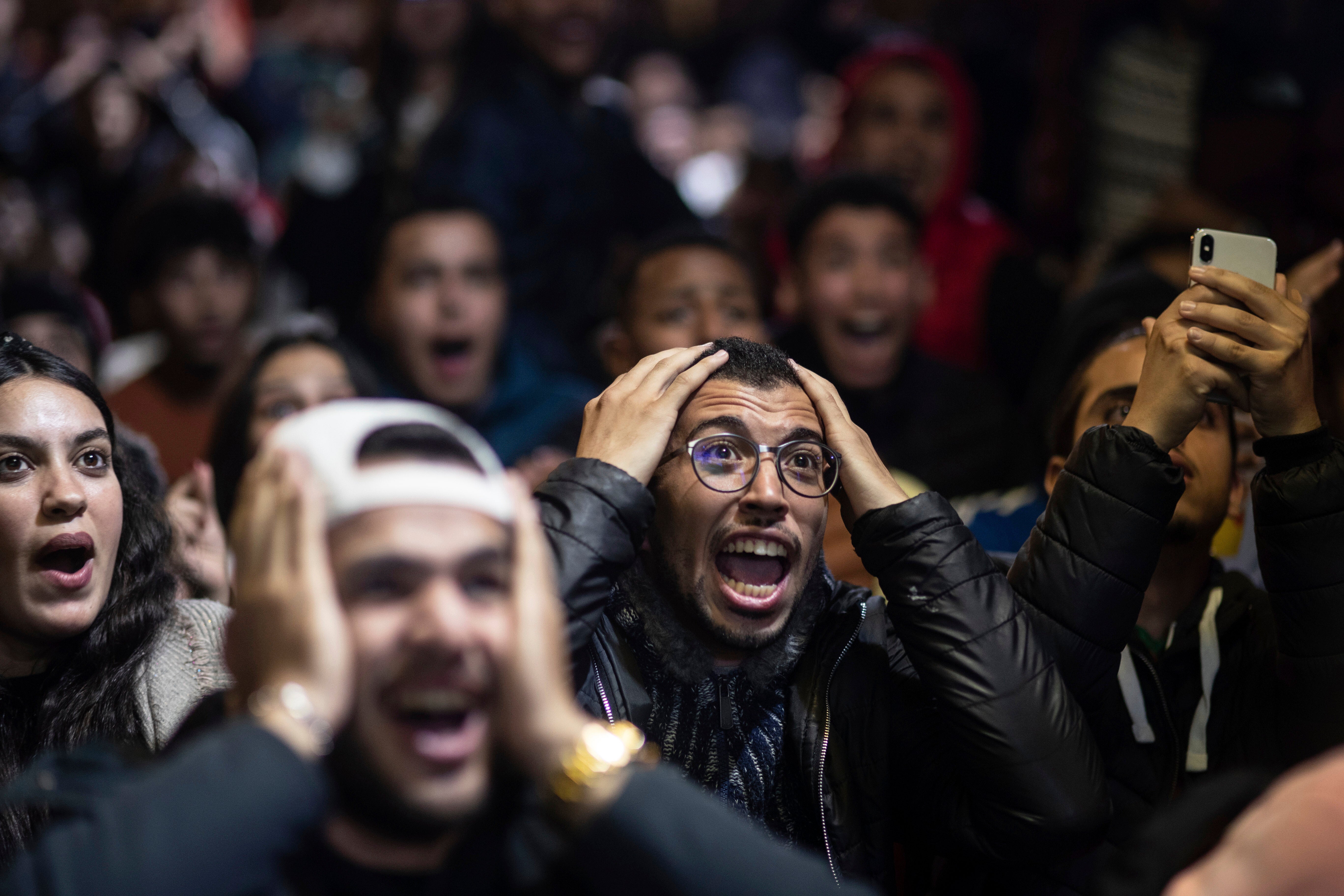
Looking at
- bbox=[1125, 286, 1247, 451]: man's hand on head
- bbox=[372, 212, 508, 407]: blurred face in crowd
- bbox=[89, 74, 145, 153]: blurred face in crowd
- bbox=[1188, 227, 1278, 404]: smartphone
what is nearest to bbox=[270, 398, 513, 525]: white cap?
bbox=[1125, 286, 1247, 451]: man's hand on head

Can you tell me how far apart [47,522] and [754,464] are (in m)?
1.29

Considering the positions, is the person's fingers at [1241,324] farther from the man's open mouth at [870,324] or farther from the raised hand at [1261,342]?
the man's open mouth at [870,324]

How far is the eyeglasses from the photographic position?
2.45 meters

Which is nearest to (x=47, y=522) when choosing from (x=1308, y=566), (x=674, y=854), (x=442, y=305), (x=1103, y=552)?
(x=674, y=854)

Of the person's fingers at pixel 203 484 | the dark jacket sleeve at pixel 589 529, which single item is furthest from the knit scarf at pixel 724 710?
the person's fingers at pixel 203 484

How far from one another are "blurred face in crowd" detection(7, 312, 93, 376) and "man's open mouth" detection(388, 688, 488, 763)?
3517 millimetres

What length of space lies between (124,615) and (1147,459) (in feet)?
6.26

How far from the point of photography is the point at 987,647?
2.25m

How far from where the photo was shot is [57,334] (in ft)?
15.3

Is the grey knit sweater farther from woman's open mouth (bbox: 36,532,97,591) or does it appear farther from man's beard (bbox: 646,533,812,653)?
man's beard (bbox: 646,533,812,653)

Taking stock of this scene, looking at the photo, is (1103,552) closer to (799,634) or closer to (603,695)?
(799,634)

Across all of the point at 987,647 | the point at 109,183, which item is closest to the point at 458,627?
the point at 987,647

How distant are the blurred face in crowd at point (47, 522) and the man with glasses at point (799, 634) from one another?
0.89 m

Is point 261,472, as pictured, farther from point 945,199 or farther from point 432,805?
point 945,199
